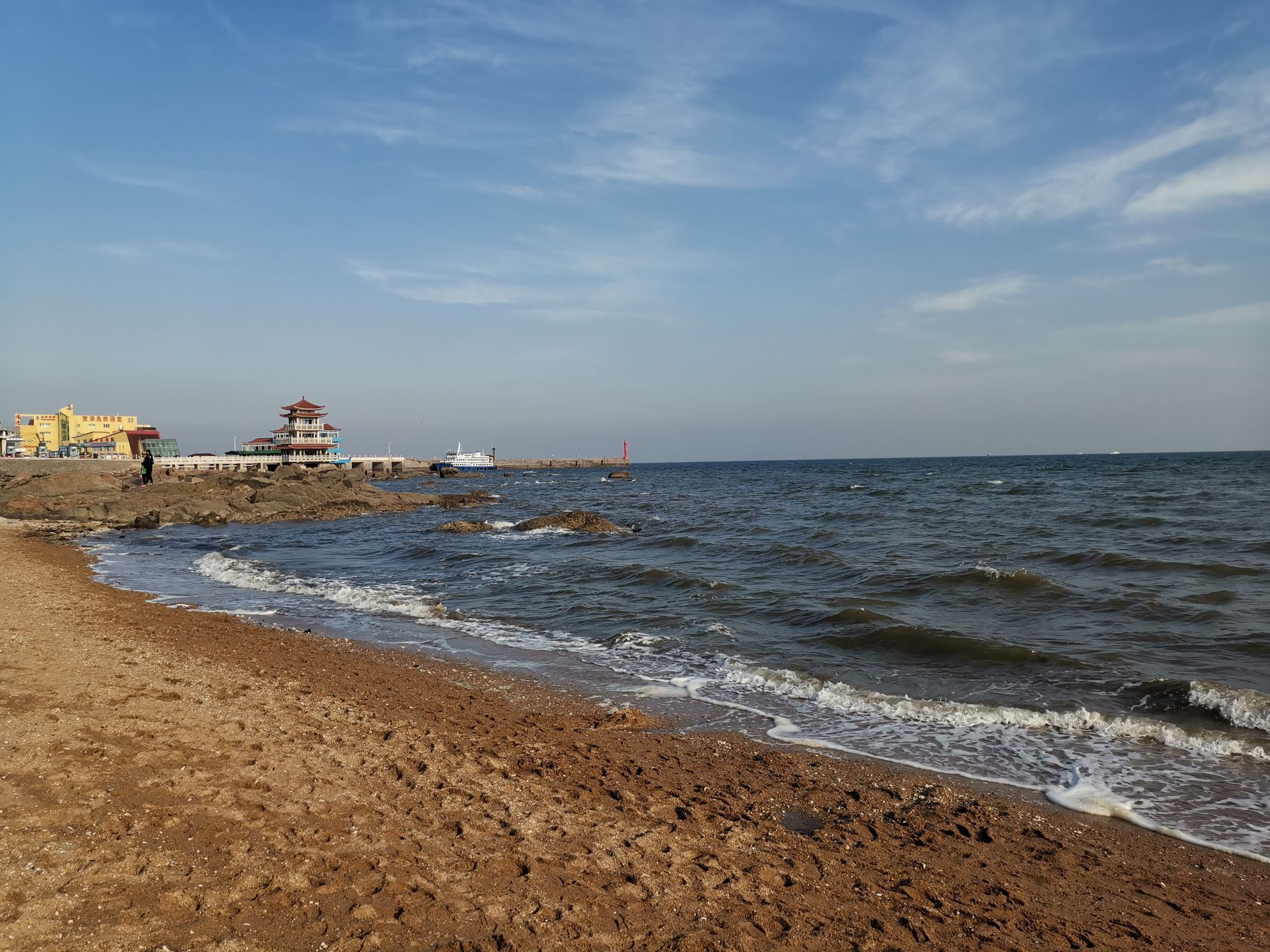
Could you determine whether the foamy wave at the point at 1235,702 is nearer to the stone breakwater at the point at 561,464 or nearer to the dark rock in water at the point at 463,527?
the dark rock in water at the point at 463,527

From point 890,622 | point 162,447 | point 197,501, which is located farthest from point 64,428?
point 890,622

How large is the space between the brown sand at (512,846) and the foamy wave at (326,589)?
6.83m

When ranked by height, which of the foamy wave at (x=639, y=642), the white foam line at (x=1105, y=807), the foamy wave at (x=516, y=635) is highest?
the white foam line at (x=1105, y=807)

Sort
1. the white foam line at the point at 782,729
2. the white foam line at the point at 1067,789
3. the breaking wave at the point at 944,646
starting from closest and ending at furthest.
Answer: the white foam line at the point at 1067,789 → the white foam line at the point at 782,729 → the breaking wave at the point at 944,646

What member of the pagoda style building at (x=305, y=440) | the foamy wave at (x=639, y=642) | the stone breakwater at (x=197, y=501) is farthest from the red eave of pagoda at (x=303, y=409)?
the foamy wave at (x=639, y=642)

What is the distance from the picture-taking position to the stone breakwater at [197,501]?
3288 centimetres

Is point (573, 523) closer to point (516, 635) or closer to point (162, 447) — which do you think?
point (516, 635)

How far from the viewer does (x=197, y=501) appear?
112 feet

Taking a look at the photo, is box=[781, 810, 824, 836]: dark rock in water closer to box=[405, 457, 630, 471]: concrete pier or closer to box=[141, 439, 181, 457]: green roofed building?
box=[141, 439, 181, 457]: green roofed building

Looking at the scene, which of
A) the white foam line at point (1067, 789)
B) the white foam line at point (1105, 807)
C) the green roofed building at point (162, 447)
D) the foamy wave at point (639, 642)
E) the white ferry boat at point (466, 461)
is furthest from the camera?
the white ferry boat at point (466, 461)

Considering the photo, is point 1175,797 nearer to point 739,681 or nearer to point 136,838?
point 739,681

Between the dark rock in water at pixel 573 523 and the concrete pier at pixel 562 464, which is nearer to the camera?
the dark rock in water at pixel 573 523

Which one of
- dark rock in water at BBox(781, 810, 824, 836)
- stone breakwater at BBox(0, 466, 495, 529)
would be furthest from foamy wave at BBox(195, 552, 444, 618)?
stone breakwater at BBox(0, 466, 495, 529)

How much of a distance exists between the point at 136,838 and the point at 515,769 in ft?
8.69
